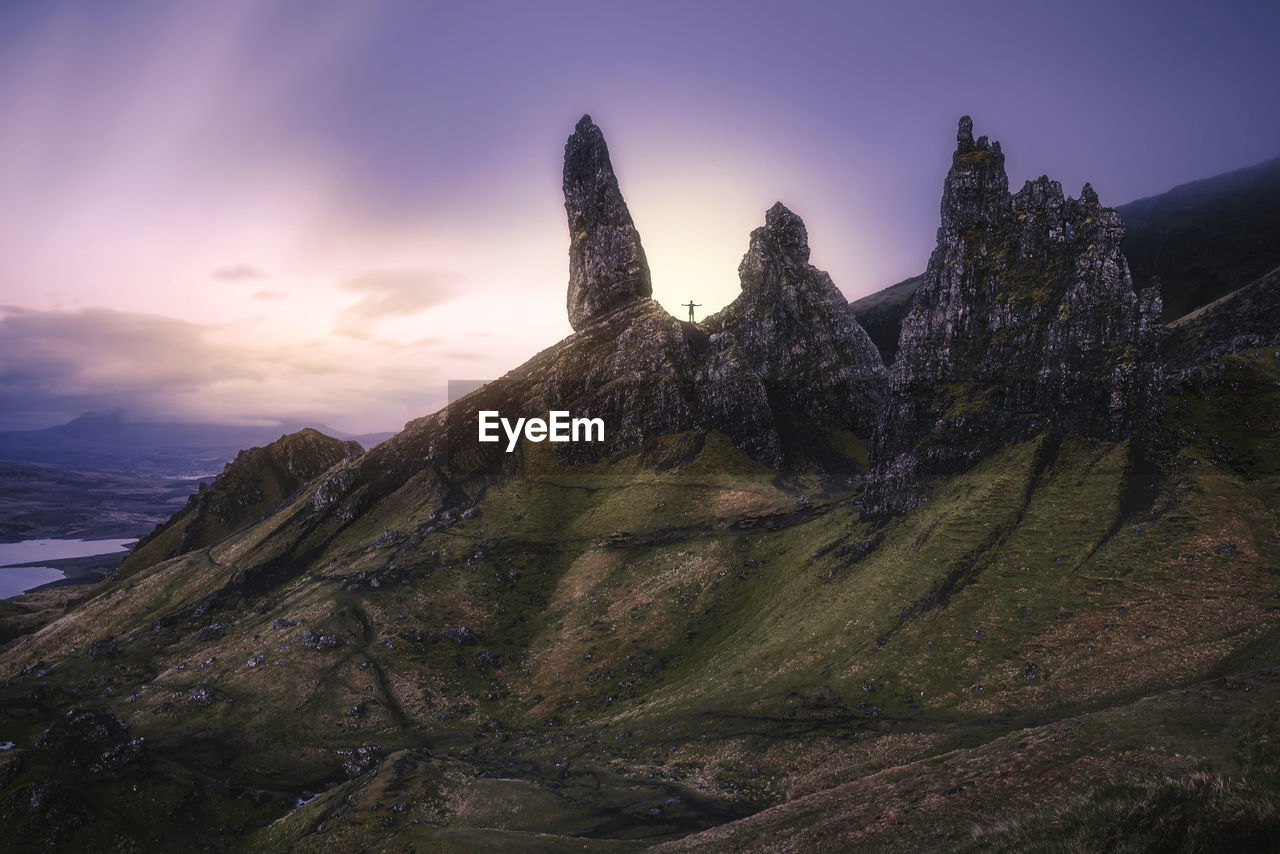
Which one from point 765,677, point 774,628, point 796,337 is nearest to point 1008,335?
point 774,628

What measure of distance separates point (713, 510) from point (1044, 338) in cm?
6062

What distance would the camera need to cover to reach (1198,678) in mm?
41750

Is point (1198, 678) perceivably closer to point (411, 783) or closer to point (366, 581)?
point (411, 783)

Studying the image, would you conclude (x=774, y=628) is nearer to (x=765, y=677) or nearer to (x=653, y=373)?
(x=765, y=677)

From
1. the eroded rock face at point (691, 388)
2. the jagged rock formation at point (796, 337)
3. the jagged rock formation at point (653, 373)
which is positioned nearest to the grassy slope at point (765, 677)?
the eroded rock face at point (691, 388)

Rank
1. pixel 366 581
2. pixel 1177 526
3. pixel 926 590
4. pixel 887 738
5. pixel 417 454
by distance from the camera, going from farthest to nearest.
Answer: pixel 417 454 → pixel 366 581 → pixel 926 590 → pixel 1177 526 → pixel 887 738

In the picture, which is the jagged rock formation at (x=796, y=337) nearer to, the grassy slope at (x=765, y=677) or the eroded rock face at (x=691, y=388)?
the eroded rock face at (x=691, y=388)

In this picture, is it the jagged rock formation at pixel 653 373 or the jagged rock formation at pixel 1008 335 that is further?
the jagged rock formation at pixel 653 373

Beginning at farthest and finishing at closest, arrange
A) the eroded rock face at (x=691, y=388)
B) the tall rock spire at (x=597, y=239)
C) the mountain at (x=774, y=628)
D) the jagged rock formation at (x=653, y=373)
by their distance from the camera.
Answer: the tall rock spire at (x=597, y=239), the jagged rock formation at (x=653, y=373), the eroded rock face at (x=691, y=388), the mountain at (x=774, y=628)

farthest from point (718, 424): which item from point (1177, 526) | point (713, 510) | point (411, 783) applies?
point (411, 783)

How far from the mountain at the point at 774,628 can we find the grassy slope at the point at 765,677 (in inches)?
14.5

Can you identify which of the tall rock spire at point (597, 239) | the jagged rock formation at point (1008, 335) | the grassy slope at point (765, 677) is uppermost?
the tall rock spire at point (597, 239)

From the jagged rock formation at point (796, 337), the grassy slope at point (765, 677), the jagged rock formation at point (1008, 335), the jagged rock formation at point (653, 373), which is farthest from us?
the jagged rock formation at point (796, 337)

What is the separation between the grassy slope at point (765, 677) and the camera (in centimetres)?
3250
